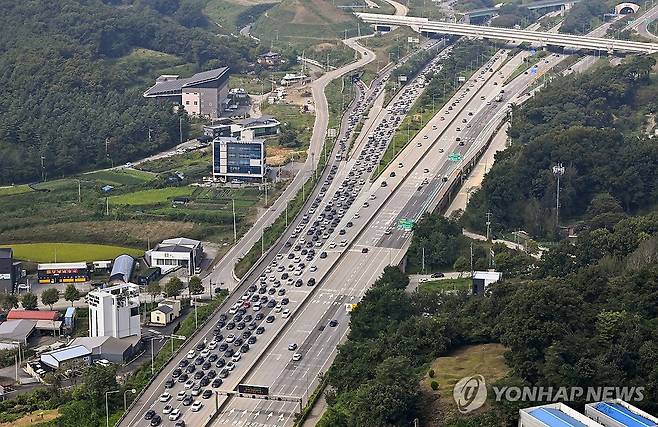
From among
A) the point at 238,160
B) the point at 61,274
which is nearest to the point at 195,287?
the point at 61,274

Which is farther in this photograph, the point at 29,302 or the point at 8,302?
the point at 8,302

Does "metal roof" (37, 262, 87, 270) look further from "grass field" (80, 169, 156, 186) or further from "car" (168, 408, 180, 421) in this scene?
"car" (168, 408, 180, 421)

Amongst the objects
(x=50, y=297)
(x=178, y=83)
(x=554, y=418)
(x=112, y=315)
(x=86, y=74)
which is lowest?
(x=50, y=297)

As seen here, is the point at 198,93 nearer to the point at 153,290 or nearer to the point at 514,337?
the point at 153,290

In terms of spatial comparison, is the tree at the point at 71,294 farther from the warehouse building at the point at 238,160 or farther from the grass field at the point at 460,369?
the warehouse building at the point at 238,160

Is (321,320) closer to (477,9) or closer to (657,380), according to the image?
(657,380)

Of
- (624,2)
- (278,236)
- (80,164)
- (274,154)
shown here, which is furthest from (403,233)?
(624,2)

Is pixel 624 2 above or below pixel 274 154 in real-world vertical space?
above
